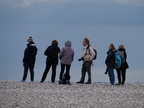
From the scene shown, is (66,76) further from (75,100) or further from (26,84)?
(75,100)

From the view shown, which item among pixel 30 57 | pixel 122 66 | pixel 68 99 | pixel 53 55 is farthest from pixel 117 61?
pixel 68 99

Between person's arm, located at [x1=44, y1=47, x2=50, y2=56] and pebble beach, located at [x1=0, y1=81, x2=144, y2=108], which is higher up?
person's arm, located at [x1=44, y1=47, x2=50, y2=56]

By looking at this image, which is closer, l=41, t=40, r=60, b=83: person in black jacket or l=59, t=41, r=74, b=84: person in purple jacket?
l=59, t=41, r=74, b=84: person in purple jacket

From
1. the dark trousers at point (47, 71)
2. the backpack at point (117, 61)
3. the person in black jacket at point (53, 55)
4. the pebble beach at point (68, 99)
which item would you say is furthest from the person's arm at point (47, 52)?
the pebble beach at point (68, 99)

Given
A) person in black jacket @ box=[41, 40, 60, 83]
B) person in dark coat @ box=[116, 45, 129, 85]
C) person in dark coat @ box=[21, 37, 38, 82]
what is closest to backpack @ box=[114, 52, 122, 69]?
person in dark coat @ box=[116, 45, 129, 85]

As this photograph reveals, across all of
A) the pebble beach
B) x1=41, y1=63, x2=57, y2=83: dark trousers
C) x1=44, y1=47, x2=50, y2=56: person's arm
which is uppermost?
x1=44, y1=47, x2=50, y2=56: person's arm

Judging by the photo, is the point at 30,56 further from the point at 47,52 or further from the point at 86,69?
the point at 86,69

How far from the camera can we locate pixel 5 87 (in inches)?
867

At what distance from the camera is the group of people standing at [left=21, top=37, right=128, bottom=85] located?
23.7m

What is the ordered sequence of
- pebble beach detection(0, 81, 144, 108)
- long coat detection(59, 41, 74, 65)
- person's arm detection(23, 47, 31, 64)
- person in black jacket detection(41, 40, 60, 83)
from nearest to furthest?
pebble beach detection(0, 81, 144, 108), long coat detection(59, 41, 74, 65), person in black jacket detection(41, 40, 60, 83), person's arm detection(23, 47, 31, 64)

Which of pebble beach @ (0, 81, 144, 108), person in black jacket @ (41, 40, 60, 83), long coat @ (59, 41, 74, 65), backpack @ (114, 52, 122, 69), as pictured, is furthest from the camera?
backpack @ (114, 52, 122, 69)

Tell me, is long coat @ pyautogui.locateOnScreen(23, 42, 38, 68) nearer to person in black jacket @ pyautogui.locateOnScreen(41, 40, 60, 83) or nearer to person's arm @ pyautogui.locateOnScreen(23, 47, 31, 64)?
person's arm @ pyautogui.locateOnScreen(23, 47, 31, 64)

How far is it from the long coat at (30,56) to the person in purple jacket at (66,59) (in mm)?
1706

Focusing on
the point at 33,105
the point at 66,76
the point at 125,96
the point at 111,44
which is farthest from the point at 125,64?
the point at 33,105
